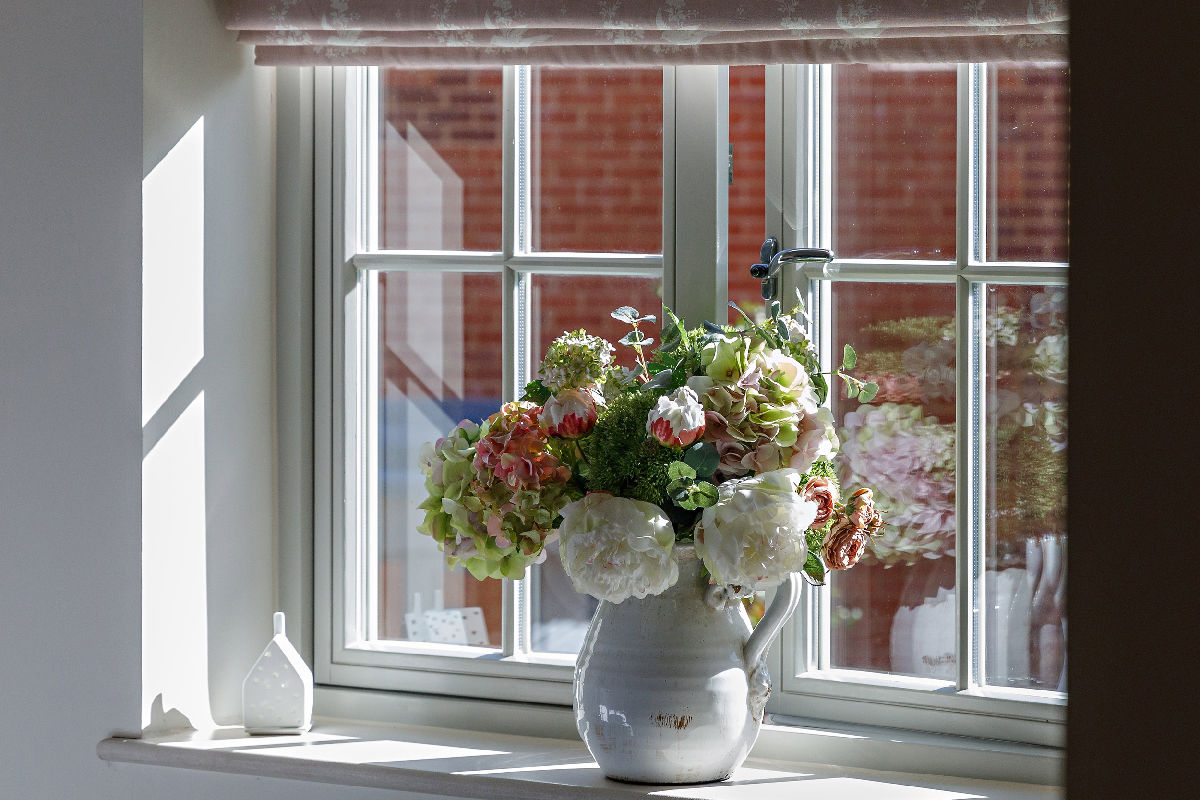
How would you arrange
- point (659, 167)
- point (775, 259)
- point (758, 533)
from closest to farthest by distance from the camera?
1. point (758, 533)
2. point (775, 259)
3. point (659, 167)

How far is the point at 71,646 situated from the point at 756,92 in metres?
1.34

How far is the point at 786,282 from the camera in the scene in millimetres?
1725

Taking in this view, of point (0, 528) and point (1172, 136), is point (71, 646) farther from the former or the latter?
point (1172, 136)

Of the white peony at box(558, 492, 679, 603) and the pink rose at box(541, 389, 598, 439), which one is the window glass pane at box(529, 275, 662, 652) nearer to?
the pink rose at box(541, 389, 598, 439)

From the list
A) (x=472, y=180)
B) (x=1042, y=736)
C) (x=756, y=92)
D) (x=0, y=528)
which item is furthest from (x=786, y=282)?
(x=0, y=528)

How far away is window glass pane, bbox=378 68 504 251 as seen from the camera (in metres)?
1.92

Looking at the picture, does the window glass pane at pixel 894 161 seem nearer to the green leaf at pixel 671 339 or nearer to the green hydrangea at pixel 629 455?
the green leaf at pixel 671 339

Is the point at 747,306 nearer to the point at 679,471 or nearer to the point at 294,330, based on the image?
the point at 679,471

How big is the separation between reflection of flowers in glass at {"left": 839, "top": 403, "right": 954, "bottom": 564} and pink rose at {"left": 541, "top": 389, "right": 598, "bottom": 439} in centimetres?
40

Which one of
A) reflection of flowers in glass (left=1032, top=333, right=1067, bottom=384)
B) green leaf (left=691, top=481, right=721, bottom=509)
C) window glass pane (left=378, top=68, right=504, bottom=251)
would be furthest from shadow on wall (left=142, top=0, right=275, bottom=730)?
reflection of flowers in glass (left=1032, top=333, right=1067, bottom=384)

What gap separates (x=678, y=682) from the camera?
149 centimetres

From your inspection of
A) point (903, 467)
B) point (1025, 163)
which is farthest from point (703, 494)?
point (1025, 163)

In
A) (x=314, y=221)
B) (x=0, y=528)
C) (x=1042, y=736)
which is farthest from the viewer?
(x=314, y=221)

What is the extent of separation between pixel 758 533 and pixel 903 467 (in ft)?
1.22
